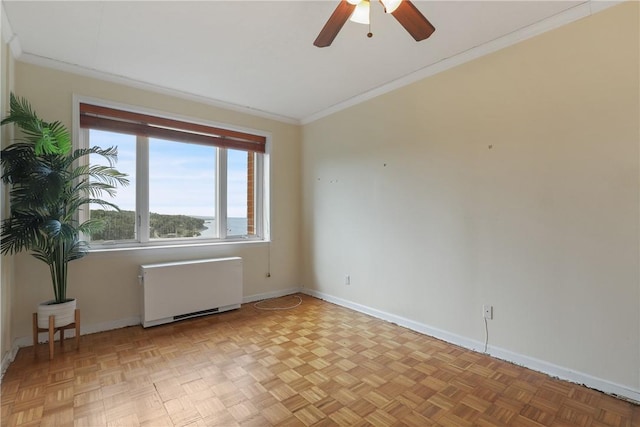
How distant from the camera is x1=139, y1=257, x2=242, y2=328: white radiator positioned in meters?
3.15

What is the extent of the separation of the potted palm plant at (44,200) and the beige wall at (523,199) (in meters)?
2.79

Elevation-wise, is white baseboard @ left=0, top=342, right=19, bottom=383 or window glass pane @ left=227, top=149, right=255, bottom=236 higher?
window glass pane @ left=227, top=149, right=255, bottom=236

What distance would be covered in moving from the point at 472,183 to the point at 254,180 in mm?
2778

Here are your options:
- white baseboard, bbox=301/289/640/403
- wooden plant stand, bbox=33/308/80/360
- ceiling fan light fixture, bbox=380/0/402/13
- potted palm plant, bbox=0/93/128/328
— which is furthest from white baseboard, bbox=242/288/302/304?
ceiling fan light fixture, bbox=380/0/402/13

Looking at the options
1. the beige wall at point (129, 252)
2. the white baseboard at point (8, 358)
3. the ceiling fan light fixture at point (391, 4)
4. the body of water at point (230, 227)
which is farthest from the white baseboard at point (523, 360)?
the white baseboard at point (8, 358)

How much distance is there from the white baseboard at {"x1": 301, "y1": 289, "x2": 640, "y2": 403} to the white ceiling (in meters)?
2.43

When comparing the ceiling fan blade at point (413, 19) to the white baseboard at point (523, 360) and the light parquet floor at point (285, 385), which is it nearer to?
the light parquet floor at point (285, 385)

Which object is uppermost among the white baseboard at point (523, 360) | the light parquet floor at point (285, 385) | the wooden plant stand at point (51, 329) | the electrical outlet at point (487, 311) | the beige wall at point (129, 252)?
the beige wall at point (129, 252)

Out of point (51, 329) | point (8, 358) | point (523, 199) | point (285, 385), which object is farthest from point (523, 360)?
point (8, 358)

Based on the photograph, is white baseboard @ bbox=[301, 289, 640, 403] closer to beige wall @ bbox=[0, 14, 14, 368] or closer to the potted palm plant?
the potted palm plant

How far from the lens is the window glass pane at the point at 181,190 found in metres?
3.49

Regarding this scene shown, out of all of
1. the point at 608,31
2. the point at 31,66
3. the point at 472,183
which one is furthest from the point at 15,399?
the point at 608,31

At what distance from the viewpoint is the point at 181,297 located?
333 cm

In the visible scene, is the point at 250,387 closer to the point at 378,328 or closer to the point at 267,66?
the point at 378,328
